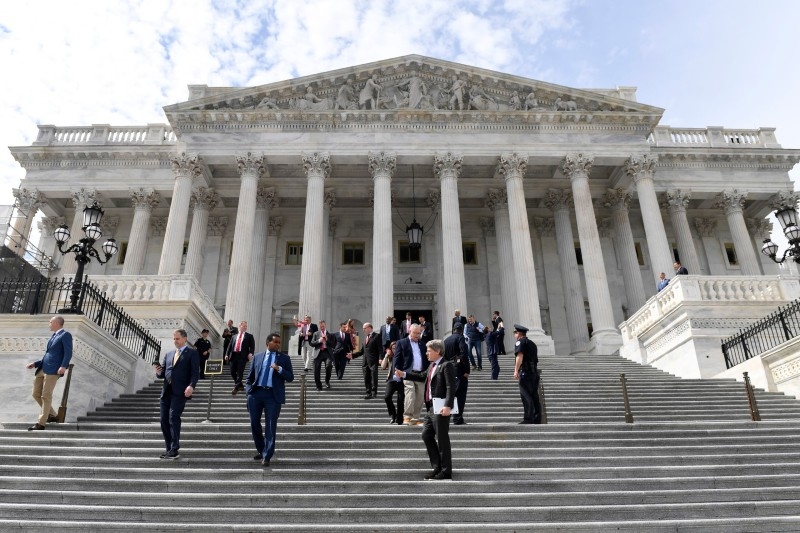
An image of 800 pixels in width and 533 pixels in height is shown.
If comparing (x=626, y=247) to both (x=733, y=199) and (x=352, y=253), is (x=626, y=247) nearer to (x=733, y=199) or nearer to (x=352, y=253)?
(x=733, y=199)

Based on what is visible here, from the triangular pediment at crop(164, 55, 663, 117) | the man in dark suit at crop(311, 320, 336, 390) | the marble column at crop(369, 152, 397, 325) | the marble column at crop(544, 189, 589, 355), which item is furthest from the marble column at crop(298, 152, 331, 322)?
the marble column at crop(544, 189, 589, 355)

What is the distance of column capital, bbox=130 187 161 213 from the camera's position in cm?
3022

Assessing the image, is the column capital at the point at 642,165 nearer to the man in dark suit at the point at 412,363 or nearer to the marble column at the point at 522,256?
the marble column at the point at 522,256

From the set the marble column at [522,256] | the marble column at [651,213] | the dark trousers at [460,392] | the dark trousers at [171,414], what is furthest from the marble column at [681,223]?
the dark trousers at [171,414]

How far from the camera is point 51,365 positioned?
394 inches

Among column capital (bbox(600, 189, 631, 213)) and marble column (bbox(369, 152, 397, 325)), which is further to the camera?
column capital (bbox(600, 189, 631, 213))

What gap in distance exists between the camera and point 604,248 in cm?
3319

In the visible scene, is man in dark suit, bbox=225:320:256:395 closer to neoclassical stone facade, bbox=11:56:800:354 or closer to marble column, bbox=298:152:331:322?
marble column, bbox=298:152:331:322

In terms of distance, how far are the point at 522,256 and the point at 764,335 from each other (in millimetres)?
11068

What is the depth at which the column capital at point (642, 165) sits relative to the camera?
27625 mm

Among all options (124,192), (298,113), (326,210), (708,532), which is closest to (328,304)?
(326,210)

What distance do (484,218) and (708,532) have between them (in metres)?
27.4

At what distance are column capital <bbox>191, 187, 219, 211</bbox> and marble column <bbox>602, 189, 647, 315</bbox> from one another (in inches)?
832

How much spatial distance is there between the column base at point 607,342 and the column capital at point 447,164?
9874mm
